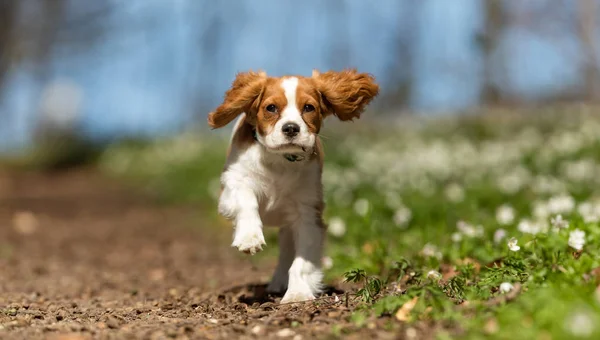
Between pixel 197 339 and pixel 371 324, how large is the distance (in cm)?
72

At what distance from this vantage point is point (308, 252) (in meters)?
4.23

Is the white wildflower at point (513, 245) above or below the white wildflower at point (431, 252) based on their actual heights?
above

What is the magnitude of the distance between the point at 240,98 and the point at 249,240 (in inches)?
34.4

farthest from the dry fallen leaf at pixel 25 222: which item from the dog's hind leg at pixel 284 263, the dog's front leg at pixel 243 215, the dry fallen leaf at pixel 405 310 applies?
the dry fallen leaf at pixel 405 310

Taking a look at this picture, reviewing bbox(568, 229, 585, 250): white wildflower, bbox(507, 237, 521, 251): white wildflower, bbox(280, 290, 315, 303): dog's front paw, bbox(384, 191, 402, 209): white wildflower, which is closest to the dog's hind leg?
bbox(280, 290, 315, 303): dog's front paw

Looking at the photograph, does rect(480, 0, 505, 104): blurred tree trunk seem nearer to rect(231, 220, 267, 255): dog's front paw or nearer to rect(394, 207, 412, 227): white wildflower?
rect(394, 207, 412, 227): white wildflower

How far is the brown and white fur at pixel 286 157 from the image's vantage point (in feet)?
12.9

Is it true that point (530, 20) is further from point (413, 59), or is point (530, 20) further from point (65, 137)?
point (65, 137)

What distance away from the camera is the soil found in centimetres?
321

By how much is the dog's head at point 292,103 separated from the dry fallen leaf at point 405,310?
3.52 ft

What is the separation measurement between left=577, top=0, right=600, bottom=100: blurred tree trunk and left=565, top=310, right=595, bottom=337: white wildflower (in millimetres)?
11035

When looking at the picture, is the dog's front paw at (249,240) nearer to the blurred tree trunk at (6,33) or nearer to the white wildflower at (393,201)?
the white wildflower at (393,201)

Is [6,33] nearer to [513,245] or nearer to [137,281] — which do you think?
[137,281]

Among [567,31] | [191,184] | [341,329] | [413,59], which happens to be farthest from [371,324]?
[413,59]
